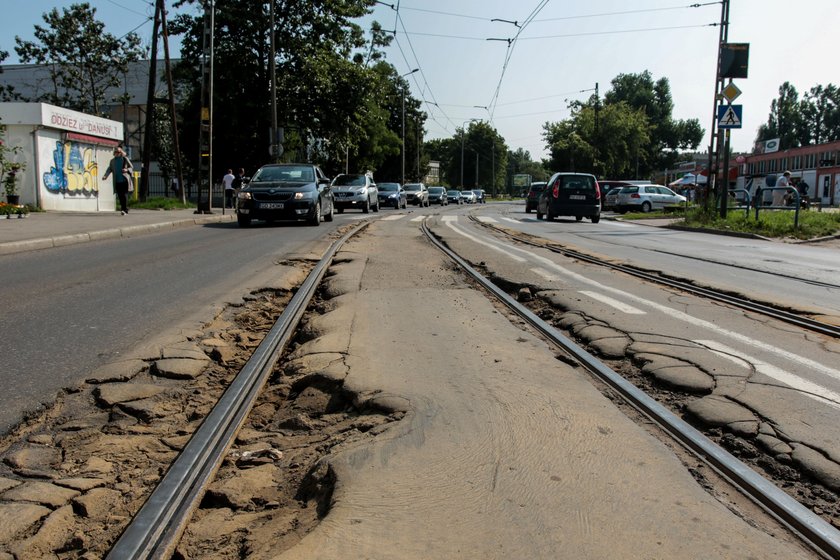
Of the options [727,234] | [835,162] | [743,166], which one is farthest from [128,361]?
[743,166]

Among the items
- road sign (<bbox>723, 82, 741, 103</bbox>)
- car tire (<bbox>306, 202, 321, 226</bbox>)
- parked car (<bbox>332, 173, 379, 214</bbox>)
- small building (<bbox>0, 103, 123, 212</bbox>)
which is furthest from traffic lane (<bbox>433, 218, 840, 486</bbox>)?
parked car (<bbox>332, 173, 379, 214</bbox>)

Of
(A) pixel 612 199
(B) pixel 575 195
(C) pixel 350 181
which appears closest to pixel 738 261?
(B) pixel 575 195

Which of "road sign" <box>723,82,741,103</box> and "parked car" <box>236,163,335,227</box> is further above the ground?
"road sign" <box>723,82,741,103</box>

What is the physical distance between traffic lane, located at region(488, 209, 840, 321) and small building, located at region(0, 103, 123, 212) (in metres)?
15.5

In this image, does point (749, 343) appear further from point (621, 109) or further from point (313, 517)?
point (621, 109)

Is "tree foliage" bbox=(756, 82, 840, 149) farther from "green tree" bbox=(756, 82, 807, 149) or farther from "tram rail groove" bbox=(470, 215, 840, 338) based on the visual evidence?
"tram rail groove" bbox=(470, 215, 840, 338)

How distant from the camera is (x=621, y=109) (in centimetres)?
7069

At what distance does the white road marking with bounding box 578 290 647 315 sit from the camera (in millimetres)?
6566

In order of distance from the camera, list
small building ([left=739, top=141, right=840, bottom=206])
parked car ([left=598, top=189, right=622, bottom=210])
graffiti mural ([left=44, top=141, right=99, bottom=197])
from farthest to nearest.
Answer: small building ([left=739, top=141, right=840, bottom=206])
parked car ([left=598, top=189, right=622, bottom=210])
graffiti mural ([left=44, top=141, right=99, bottom=197])

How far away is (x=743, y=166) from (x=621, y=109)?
66.7ft

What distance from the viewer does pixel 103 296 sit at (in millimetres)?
7082

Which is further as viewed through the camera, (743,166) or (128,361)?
(743,166)

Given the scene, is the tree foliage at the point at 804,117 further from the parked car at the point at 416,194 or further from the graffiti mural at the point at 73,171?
the graffiti mural at the point at 73,171

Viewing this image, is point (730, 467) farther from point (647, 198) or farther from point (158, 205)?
point (647, 198)
